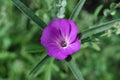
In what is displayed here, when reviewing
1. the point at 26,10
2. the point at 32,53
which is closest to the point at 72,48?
the point at 26,10

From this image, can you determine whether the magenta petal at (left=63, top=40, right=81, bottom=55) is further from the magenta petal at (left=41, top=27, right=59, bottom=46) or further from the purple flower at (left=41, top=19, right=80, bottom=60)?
the magenta petal at (left=41, top=27, right=59, bottom=46)

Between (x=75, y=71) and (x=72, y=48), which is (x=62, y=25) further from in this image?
(x=75, y=71)

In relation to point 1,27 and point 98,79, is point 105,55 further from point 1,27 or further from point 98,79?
point 1,27

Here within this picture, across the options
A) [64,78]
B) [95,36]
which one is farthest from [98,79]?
[95,36]

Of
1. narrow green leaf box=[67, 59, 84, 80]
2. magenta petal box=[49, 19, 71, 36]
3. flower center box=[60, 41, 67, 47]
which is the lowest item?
narrow green leaf box=[67, 59, 84, 80]

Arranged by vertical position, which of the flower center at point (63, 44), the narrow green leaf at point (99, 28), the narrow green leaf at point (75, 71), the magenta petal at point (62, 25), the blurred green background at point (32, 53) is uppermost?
the magenta petal at point (62, 25)

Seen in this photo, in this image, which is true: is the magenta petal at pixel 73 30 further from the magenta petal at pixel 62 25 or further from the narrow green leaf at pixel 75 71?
the narrow green leaf at pixel 75 71

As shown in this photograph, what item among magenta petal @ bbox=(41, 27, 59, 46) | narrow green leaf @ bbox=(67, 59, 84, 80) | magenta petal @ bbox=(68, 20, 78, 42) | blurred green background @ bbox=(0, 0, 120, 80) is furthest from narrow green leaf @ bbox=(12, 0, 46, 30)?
blurred green background @ bbox=(0, 0, 120, 80)

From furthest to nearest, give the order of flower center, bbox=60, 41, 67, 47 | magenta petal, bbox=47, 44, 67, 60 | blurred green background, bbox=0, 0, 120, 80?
blurred green background, bbox=0, 0, 120, 80 < flower center, bbox=60, 41, 67, 47 < magenta petal, bbox=47, 44, 67, 60

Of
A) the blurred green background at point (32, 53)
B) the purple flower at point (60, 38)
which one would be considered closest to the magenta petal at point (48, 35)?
the purple flower at point (60, 38)
